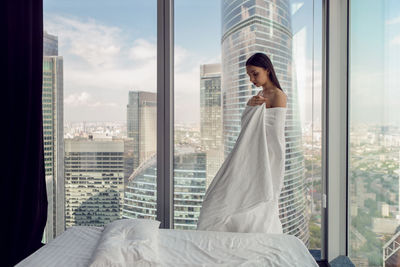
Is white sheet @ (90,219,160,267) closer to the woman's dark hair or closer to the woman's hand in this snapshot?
the woman's hand

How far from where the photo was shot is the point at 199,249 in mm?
1406

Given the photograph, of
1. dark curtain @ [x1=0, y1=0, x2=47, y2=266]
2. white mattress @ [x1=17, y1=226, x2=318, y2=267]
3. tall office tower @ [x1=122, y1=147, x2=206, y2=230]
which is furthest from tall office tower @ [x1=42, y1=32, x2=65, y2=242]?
white mattress @ [x1=17, y1=226, x2=318, y2=267]

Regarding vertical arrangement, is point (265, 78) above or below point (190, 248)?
above

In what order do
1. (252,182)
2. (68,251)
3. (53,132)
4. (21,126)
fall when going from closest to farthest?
(68,251)
(252,182)
(21,126)
(53,132)

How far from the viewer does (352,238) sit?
215cm

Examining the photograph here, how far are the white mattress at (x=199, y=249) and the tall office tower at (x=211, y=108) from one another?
0.91m

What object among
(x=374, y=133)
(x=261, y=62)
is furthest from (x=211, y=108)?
(x=374, y=133)

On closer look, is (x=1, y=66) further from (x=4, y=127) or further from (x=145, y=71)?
(x=145, y=71)

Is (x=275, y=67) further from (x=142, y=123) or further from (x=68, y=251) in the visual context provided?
(x=68, y=251)

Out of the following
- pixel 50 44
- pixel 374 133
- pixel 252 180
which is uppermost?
pixel 50 44

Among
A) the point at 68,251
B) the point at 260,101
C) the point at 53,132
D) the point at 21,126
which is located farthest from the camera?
the point at 53,132

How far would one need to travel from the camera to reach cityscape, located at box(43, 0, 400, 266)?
2330 mm

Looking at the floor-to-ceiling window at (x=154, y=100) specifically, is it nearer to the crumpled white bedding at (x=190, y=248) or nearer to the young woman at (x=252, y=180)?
the young woman at (x=252, y=180)

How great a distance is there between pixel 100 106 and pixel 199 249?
1.55 m
